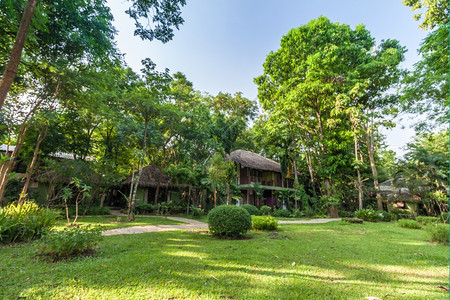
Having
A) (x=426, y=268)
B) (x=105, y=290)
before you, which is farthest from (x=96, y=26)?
(x=426, y=268)

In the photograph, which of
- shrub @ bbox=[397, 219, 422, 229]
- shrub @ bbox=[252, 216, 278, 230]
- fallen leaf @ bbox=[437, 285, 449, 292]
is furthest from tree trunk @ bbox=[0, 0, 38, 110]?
shrub @ bbox=[397, 219, 422, 229]

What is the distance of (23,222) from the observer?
210 inches

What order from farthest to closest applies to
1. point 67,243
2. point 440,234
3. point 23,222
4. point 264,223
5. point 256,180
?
point 256,180 < point 264,223 < point 440,234 < point 23,222 < point 67,243

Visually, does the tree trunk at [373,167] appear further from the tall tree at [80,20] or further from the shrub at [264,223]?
the tall tree at [80,20]

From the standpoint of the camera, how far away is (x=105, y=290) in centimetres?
273

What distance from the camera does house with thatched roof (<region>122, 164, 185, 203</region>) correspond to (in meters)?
17.8

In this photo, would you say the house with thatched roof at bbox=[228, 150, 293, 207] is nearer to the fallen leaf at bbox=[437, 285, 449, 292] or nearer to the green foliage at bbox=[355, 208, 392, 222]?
the green foliage at bbox=[355, 208, 392, 222]

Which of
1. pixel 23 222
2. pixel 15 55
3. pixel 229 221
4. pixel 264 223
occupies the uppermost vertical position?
pixel 15 55

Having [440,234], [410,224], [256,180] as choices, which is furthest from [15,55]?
[256,180]

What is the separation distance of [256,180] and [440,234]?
50.3ft

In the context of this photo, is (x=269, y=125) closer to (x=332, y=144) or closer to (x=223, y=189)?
(x=332, y=144)

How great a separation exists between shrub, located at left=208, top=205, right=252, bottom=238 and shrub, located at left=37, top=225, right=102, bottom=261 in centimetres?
344

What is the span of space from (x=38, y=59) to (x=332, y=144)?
60.9 ft

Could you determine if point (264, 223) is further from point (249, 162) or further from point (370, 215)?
point (249, 162)
